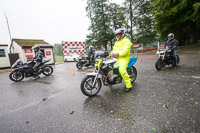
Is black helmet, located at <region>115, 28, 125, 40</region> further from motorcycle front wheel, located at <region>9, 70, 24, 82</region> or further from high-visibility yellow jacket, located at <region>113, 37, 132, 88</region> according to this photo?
motorcycle front wheel, located at <region>9, 70, 24, 82</region>

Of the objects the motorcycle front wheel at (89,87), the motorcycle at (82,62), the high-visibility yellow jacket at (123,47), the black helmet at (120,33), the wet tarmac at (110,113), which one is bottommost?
the wet tarmac at (110,113)

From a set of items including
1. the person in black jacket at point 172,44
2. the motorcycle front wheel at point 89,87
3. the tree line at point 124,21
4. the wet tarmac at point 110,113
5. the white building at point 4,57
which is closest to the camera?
the wet tarmac at point 110,113

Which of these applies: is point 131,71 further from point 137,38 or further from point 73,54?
point 137,38

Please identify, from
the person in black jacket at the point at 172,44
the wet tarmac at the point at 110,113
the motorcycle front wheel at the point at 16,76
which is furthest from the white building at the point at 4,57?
the person in black jacket at the point at 172,44

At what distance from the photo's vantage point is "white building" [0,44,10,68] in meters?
11.6

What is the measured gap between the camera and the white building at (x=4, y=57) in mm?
Answer: 11622

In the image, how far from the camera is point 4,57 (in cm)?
1180

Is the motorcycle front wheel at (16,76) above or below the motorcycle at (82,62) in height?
below

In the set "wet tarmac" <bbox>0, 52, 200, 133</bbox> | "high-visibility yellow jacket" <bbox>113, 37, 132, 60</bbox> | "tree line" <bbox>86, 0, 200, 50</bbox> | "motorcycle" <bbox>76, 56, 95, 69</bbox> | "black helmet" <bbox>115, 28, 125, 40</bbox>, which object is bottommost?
"wet tarmac" <bbox>0, 52, 200, 133</bbox>

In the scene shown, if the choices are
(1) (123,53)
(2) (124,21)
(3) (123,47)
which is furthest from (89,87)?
(2) (124,21)

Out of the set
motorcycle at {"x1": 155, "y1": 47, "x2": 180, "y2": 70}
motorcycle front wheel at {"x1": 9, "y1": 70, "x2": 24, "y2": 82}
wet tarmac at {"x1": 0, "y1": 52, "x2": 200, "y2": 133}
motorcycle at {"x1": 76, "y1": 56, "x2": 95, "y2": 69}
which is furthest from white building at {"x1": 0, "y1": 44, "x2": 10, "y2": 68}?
motorcycle at {"x1": 155, "y1": 47, "x2": 180, "y2": 70}

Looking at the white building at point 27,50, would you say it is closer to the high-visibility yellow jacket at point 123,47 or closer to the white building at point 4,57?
the white building at point 4,57

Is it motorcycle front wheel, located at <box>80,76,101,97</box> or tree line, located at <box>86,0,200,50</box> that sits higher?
tree line, located at <box>86,0,200,50</box>

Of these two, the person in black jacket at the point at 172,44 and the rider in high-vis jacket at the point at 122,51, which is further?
the person in black jacket at the point at 172,44
